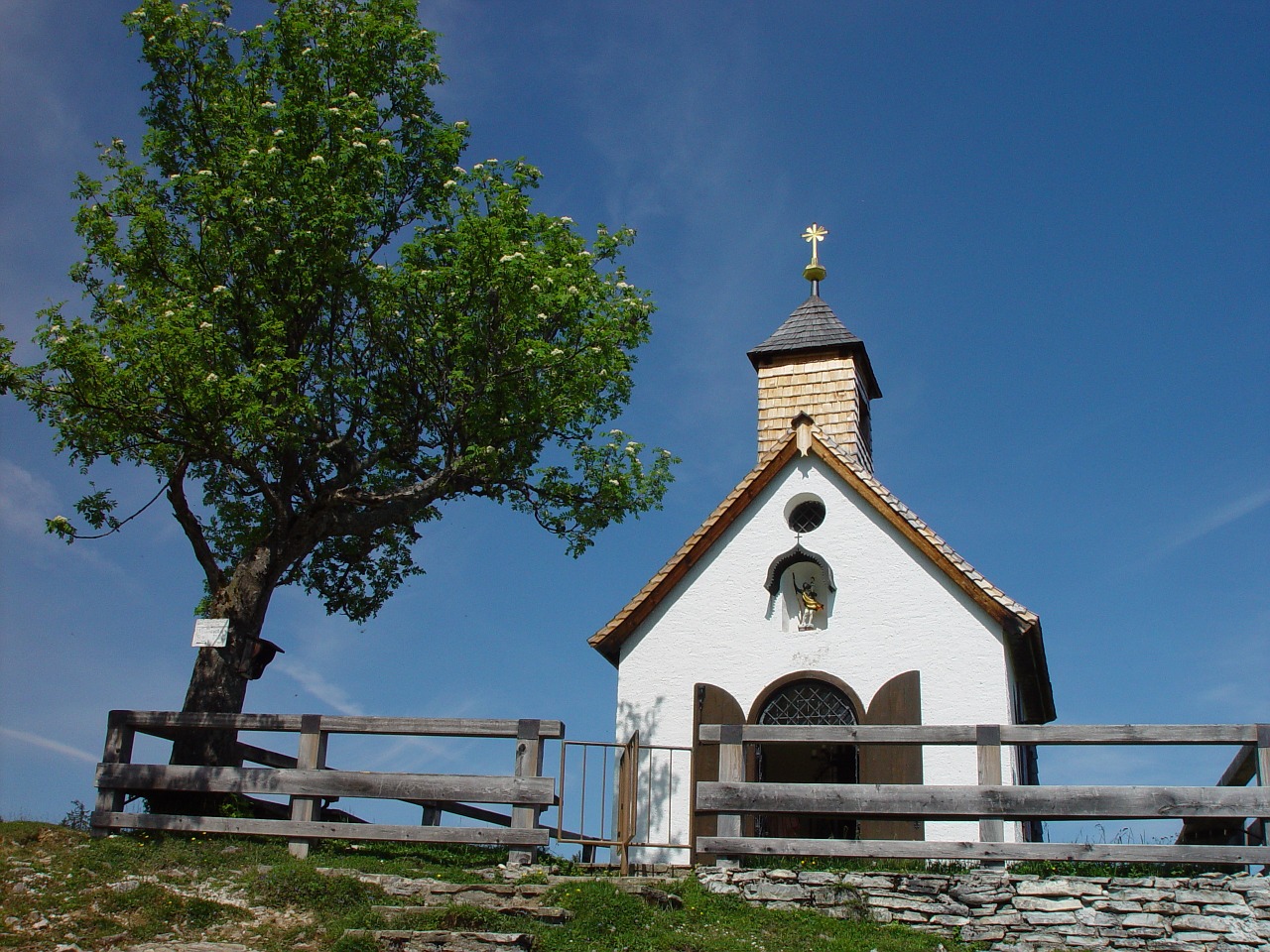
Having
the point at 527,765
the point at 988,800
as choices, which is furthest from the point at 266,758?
the point at 988,800

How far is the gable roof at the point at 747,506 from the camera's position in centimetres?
1606

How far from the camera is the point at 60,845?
476 inches

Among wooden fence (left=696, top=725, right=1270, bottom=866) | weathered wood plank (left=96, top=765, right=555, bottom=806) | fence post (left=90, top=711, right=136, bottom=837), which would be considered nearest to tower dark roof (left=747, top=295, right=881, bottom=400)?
wooden fence (left=696, top=725, right=1270, bottom=866)

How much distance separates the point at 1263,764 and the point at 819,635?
604 centimetres

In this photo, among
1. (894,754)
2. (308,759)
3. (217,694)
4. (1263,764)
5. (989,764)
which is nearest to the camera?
(1263,764)

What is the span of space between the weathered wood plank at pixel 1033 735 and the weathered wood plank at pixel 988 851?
99 cm

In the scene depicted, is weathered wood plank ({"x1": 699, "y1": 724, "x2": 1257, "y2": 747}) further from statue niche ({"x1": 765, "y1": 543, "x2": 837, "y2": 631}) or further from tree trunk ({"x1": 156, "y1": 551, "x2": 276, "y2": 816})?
tree trunk ({"x1": 156, "y1": 551, "x2": 276, "y2": 816})

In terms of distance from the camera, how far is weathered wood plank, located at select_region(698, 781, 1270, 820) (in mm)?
11344

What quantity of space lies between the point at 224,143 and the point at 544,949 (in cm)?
1255

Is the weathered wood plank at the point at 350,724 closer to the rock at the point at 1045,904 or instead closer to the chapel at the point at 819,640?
the chapel at the point at 819,640

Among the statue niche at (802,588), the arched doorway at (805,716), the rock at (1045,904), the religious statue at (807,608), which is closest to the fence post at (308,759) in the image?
the arched doorway at (805,716)

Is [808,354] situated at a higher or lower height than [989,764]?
higher

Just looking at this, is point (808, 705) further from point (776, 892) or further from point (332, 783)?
point (332, 783)

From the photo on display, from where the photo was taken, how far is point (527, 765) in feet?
40.4
